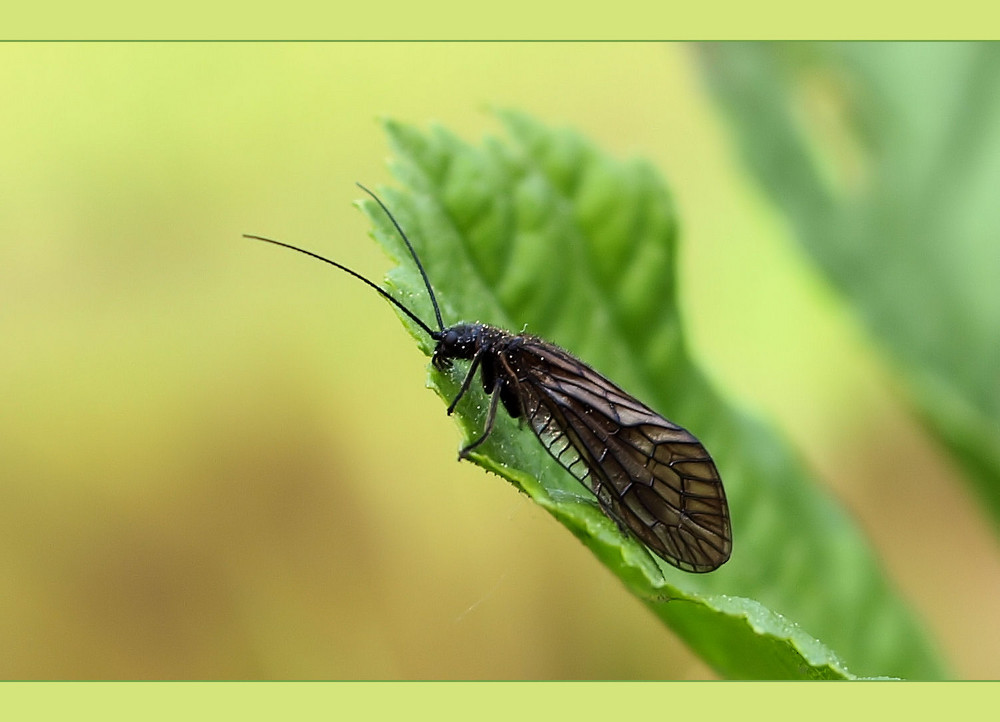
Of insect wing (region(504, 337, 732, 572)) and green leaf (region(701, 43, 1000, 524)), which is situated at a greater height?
green leaf (region(701, 43, 1000, 524))

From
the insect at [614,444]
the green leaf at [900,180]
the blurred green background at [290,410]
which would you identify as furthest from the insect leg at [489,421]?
the blurred green background at [290,410]

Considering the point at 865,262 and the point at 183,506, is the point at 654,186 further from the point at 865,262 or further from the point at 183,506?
the point at 183,506

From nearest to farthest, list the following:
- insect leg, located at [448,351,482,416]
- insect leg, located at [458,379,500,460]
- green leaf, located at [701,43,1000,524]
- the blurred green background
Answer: insect leg, located at [458,379,500,460] < insect leg, located at [448,351,482,416] < green leaf, located at [701,43,1000,524] < the blurred green background

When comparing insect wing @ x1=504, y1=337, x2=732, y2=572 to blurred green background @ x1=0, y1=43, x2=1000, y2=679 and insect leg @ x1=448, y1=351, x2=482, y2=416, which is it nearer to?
insect leg @ x1=448, y1=351, x2=482, y2=416

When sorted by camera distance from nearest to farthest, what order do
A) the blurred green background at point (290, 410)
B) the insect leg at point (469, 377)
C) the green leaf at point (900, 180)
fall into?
the insect leg at point (469, 377), the green leaf at point (900, 180), the blurred green background at point (290, 410)

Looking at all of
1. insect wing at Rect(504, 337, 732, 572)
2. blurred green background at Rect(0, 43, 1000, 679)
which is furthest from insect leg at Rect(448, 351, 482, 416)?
blurred green background at Rect(0, 43, 1000, 679)

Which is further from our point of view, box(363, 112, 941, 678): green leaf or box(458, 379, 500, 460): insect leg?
box(363, 112, 941, 678): green leaf

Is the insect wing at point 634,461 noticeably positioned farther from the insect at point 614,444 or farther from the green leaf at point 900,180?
the green leaf at point 900,180

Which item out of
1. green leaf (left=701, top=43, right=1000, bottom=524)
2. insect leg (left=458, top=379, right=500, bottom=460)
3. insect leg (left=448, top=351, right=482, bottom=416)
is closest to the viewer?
insect leg (left=458, top=379, right=500, bottom=460)
